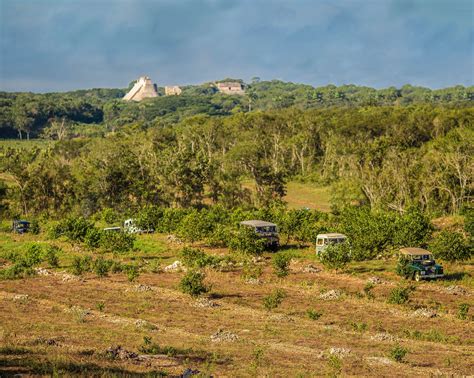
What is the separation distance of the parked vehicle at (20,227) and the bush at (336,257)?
32809mm

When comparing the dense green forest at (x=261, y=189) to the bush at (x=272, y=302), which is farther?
the dense green forest at (x=261, y=189)

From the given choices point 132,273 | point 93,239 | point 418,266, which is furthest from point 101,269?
point 418,266

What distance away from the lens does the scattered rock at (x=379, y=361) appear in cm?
1775

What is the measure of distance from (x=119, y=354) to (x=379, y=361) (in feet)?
25.9

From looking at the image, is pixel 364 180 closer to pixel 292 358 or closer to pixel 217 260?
pixel 217 260

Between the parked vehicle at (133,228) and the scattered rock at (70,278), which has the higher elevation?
the parked vehicle at (133,228)

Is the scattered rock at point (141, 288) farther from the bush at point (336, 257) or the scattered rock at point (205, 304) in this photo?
the bush at point (336, 257)

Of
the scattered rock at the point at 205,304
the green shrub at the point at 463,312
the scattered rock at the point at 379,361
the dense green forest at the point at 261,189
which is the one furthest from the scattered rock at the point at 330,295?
the scattered rock at the point at 379,361

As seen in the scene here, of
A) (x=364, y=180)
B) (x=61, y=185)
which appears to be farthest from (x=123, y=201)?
(x=364, y=180)

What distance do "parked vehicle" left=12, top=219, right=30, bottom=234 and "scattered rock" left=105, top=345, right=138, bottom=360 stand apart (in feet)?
137

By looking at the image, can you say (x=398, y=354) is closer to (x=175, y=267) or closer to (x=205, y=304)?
(x=205, y=304)

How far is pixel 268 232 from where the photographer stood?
4212 centimetres

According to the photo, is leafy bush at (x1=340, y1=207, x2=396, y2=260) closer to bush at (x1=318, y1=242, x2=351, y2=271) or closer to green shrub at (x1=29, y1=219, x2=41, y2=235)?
bush at (x1=318, y1=242, x2=351, y2=271)

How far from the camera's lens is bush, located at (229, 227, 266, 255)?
39.2 metres
